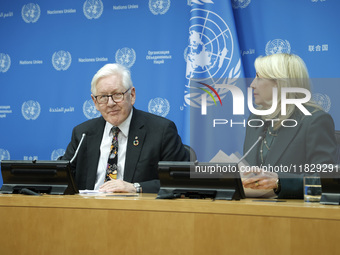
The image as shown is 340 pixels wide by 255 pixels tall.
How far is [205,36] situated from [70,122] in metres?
1.51

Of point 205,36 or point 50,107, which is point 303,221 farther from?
point 50,107

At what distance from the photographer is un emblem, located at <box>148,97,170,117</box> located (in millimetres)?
4105

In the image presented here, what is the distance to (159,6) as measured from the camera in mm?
4223

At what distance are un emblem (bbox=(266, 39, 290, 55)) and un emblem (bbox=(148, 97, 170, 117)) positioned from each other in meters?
0.98

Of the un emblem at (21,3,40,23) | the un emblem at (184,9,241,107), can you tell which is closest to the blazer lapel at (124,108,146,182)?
the un emblem at (184,9,241,107)

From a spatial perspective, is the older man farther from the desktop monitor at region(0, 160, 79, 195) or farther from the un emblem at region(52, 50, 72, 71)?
the un emblem at region(52, 50, 72, 71)

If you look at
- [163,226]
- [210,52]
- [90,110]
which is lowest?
[163,226]

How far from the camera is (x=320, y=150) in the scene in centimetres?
242

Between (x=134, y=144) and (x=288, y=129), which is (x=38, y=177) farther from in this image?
(x=288, y=129)

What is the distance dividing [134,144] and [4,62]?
7.73 ft

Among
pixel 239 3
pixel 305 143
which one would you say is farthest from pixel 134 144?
pixel 239 3

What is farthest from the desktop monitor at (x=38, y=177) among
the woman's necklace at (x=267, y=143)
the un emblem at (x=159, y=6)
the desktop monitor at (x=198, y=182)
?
the un emblem at (x=159, y=6)

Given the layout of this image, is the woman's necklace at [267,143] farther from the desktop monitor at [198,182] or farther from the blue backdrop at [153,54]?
the blue backdrop at [153,54]

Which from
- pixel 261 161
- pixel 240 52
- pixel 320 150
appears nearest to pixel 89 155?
pixel 261 161
